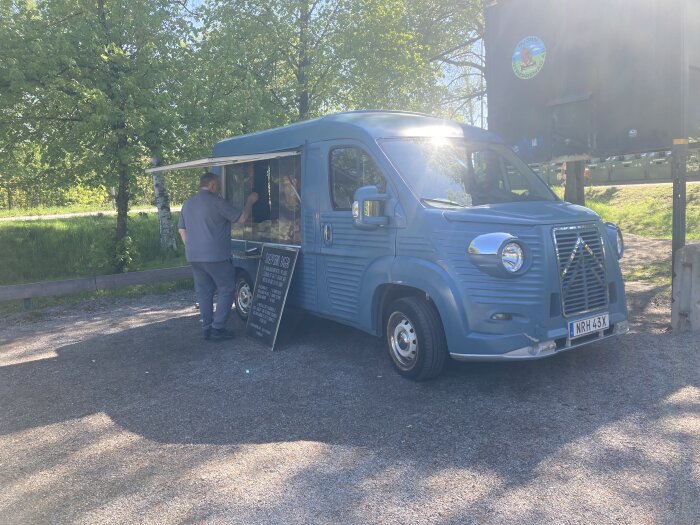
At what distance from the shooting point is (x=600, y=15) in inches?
334

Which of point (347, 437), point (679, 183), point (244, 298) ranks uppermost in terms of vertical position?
point (679, 183)

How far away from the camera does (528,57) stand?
9453 mm

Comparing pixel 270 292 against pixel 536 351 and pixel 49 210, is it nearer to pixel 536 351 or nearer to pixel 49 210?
pixel 536 351

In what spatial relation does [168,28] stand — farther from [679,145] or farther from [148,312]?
[679,145]

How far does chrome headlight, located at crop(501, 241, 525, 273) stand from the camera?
465cm

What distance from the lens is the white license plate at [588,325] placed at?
485 centimetres

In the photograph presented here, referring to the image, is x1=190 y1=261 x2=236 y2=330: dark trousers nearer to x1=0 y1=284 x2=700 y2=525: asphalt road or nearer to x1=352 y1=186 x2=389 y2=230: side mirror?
x1=0 y1=284 x2=700 y2=525: asphalt road

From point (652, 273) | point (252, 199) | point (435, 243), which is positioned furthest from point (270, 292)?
point (652, 273)

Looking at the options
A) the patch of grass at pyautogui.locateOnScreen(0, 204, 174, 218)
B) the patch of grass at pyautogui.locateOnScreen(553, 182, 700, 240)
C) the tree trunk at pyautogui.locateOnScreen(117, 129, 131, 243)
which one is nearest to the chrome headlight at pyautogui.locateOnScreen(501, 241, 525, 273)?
the tree trunk at pyautogui.locateOnScreen(117, 129, 131, 243)

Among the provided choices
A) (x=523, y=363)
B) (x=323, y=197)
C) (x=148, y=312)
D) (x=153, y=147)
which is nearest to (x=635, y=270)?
(x=523, y=363)

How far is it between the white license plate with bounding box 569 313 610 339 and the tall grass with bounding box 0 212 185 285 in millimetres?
9873

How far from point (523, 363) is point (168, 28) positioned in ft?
36.3

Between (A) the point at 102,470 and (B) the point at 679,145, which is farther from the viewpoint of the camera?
(B) the point at 679,145

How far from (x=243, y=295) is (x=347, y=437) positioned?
13.9 feet
